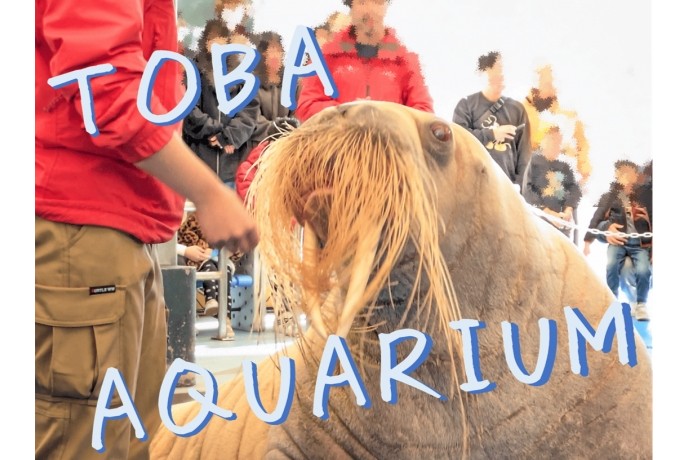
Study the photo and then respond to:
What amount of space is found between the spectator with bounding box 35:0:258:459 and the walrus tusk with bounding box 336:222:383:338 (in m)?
0.20

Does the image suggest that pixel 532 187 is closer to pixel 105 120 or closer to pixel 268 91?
pixel 268 91

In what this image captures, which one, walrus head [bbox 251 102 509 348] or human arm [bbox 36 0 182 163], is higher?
human arm [bbox 36 0 182 163]

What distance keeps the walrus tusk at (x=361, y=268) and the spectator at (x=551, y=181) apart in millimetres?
416

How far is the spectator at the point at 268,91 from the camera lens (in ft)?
5.56

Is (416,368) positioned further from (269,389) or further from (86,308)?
(86,308)

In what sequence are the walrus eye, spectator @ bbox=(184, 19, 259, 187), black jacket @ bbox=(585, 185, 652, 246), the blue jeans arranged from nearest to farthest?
the walrus eye
spectator @ bbox=(184, 19, 259, 187)
the blue jeans
black jacket @ bbox=(585, 185, 652, 246)

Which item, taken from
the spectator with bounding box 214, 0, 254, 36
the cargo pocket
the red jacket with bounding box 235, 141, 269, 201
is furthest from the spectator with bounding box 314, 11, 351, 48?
the cargo pocket

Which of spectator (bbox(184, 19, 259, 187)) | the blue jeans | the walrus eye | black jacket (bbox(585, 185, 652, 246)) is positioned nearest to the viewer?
the walrus eye

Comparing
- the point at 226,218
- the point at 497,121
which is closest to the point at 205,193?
the point at 226,218

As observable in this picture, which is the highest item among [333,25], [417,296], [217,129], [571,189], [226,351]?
[333,25]

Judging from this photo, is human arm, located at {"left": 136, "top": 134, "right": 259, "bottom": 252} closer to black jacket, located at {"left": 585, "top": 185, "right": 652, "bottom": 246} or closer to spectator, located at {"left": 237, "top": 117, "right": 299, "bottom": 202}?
spectator, located at {"left": 237, "top": 117, "right": 299, "bottom": 202}

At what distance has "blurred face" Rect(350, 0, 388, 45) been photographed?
1.79 meters

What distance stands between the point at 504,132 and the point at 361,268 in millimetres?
495

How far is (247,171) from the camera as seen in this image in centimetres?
164
